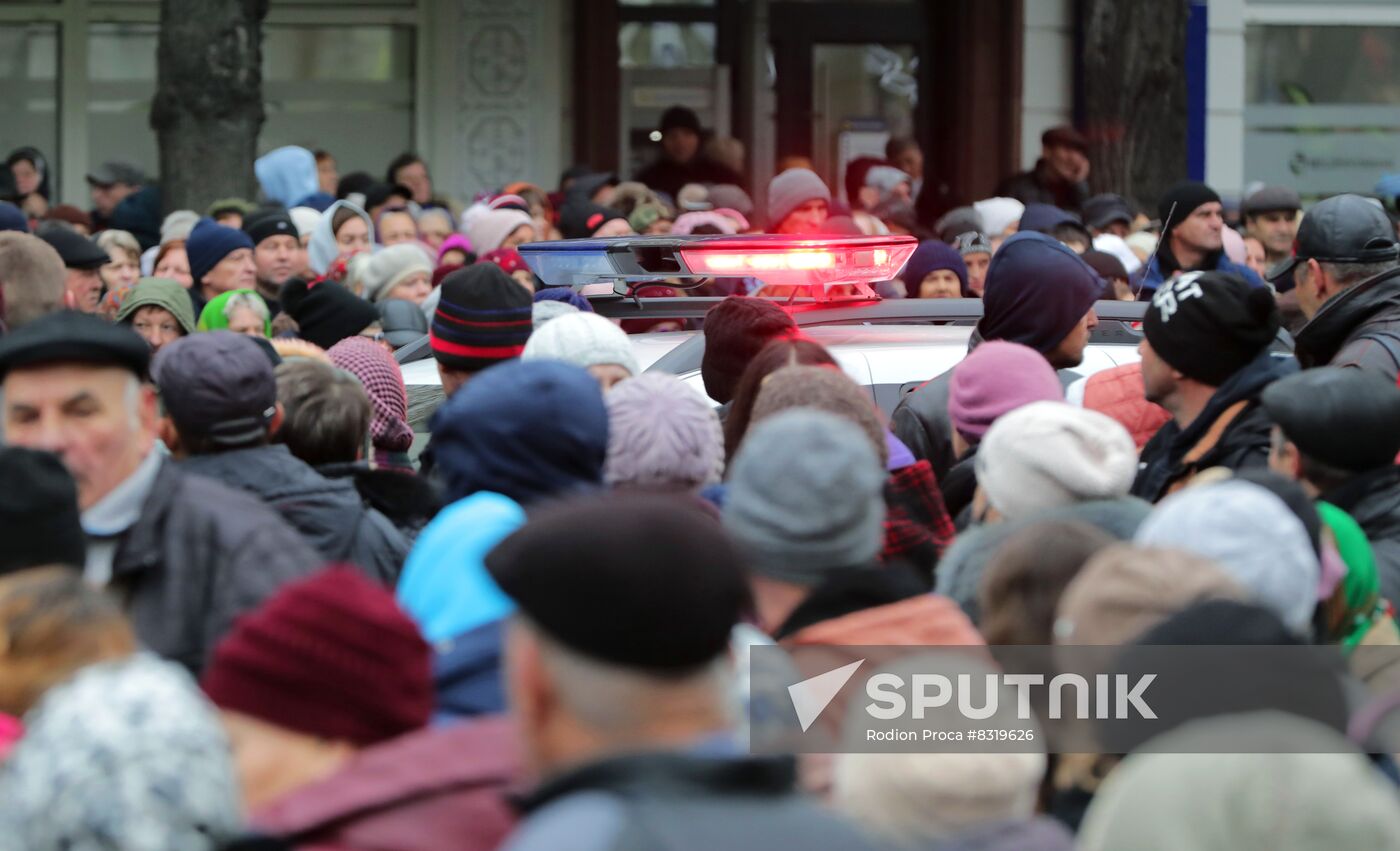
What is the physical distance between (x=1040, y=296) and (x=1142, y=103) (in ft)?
28.5

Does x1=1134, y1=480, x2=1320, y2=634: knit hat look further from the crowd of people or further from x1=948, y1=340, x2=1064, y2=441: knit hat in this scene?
x1=948, y1=340, x2=1064, y2=441: knit hat

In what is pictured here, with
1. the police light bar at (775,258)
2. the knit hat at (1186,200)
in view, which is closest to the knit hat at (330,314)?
the police light bar at (775,258)

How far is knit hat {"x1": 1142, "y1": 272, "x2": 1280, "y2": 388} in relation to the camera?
15.9 ft

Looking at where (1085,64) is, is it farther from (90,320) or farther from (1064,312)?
(90,320)

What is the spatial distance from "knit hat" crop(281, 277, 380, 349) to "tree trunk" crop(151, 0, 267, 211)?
454 centimetres

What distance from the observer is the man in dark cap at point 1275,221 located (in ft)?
37.1

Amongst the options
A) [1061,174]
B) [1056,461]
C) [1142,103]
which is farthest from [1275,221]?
[1056,461]

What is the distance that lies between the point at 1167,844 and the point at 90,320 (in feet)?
7.77

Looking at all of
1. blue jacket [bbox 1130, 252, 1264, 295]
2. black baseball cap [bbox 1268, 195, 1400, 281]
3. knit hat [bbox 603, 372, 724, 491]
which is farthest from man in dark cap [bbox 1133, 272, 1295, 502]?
blue jacket [bbox 1130, 252, 1264, 295]

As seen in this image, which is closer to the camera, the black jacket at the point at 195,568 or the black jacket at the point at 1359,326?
the black jacket at the point at 195,568

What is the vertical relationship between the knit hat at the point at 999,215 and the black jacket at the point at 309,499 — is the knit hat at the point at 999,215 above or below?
above

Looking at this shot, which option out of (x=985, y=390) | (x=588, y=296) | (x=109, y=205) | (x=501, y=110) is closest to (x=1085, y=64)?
(x=501, y=110)

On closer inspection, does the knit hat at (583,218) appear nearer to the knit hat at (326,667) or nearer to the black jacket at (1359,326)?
the black jacket at (1359,326)

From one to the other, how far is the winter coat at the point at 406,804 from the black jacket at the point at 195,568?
38.6 inches
